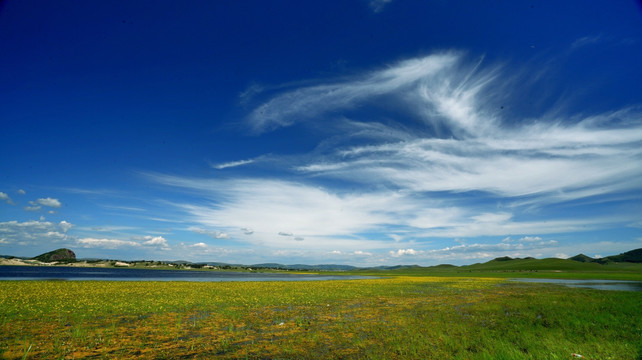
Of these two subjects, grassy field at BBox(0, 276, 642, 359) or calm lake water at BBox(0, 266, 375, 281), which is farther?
calm lake water at BBox(0, 266, 375, 281)

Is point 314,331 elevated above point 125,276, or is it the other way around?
point 314,331

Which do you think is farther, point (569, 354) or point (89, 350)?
point (89, 350)

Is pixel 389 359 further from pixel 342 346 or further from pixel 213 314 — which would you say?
pixel 213 314

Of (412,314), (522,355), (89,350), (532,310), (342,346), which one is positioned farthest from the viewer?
(532,310)

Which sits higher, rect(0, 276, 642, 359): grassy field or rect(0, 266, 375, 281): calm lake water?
rect(0, 276, 642, 359): grassy field

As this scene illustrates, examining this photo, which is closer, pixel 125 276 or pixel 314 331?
pixel 314 331

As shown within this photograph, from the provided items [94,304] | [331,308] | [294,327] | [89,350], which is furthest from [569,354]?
[94,304]

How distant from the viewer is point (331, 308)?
89.3 feet

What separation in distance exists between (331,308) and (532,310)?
59.1ft

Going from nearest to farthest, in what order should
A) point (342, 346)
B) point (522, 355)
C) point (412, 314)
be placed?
point (522, 355) < point (342, 346) < point (412, 314)

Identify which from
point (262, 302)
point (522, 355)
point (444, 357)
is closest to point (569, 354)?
point (522, 355)

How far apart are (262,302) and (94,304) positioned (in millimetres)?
15628

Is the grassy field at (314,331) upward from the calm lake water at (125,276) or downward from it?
upward

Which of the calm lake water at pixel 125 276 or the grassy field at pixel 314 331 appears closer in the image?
the grassy field at pixel 314 331
